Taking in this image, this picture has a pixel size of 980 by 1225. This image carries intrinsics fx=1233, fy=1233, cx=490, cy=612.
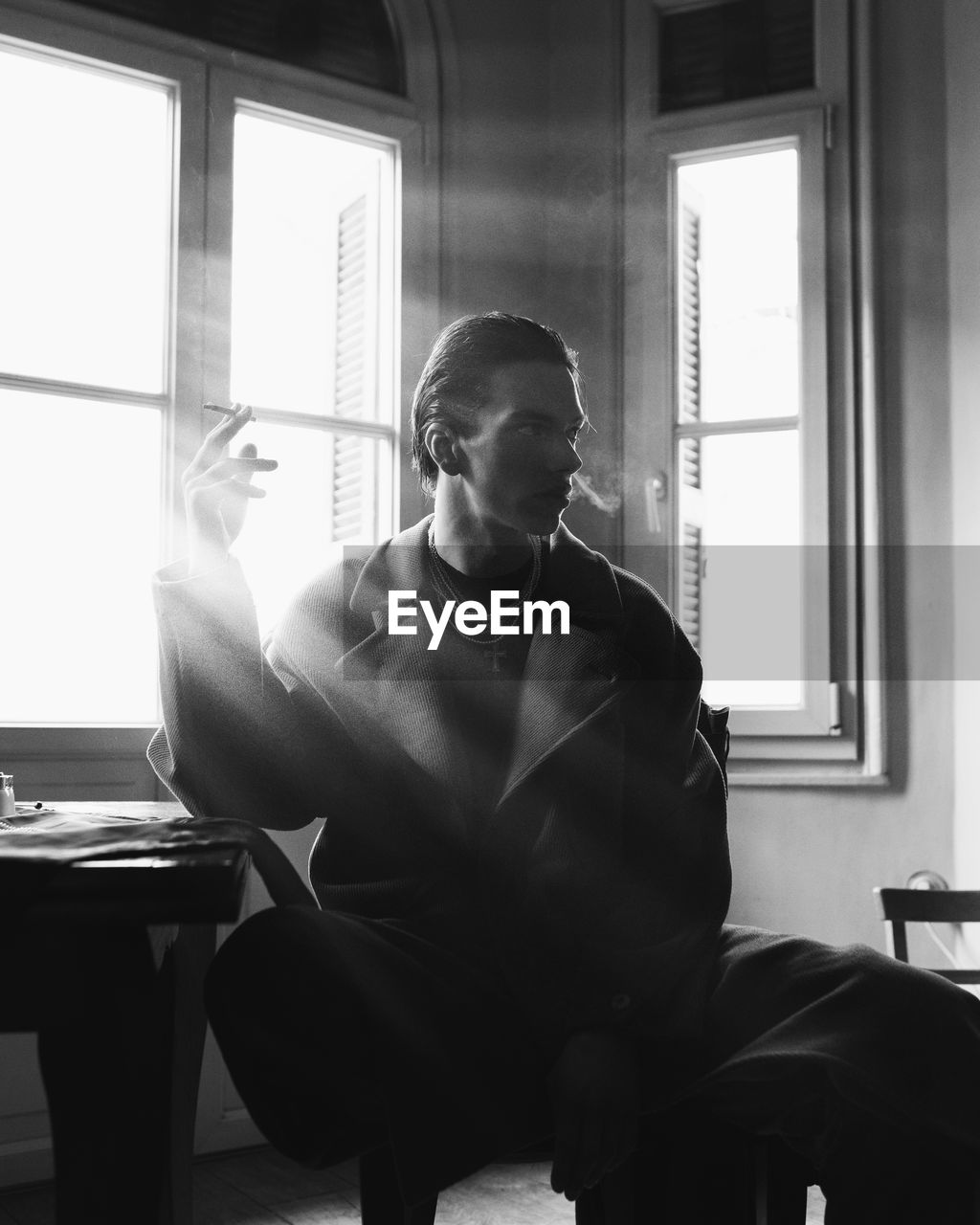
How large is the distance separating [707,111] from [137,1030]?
2721mm

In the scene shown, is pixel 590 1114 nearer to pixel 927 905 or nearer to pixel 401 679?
pixel 401 679

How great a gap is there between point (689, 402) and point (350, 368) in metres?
0.83

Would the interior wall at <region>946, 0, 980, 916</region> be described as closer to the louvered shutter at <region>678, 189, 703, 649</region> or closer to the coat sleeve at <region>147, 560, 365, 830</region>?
the louvered shutter at <region>678, 189, 703, 649</region>

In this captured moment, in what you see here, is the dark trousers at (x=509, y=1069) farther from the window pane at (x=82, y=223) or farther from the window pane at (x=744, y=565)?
the window pane at (x=82, y=223)

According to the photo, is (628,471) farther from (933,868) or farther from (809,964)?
(809,964)

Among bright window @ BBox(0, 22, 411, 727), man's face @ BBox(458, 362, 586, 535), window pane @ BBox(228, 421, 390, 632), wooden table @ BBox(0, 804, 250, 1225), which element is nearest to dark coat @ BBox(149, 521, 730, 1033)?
man's face @ BBox(458, 362, 586, 535)

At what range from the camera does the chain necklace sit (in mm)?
1536

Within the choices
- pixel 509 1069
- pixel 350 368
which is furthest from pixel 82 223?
pixel 509 1069

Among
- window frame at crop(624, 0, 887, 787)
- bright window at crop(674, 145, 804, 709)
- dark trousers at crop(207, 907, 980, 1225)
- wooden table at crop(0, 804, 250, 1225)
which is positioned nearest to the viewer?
wooden table at crop(0, 804, 250, 1225)

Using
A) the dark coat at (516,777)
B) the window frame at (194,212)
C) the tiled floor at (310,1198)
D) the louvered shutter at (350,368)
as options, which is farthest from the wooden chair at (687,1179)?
the louvered shutter at (350,368)

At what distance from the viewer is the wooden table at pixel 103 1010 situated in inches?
34.4

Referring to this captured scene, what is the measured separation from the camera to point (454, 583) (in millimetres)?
1595

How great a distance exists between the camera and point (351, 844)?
4.76 ft

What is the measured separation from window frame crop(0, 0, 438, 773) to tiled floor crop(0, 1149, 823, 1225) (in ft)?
2.50
